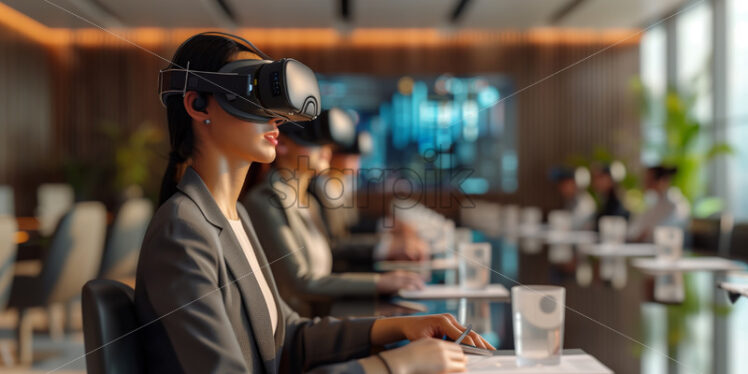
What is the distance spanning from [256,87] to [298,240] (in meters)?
0.82

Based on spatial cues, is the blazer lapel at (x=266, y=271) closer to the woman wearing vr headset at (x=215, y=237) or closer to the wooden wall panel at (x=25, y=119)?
the woman wearing vr headset at (x=215, y=237)

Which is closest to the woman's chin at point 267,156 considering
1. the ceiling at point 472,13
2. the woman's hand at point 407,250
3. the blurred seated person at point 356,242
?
the blurred seated person at point 356,242

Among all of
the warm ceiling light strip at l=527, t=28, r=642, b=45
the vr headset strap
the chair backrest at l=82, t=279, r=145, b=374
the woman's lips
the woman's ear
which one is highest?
the warm ceiling light strip at l=527, t=28, r=642, b=45

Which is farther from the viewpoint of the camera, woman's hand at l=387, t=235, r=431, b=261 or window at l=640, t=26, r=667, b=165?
window at l=640, t=26, r=667, b=165

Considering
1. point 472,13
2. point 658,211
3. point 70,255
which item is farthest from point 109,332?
point 472,13

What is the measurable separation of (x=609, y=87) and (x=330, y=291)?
7.16m

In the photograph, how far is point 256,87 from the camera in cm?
68

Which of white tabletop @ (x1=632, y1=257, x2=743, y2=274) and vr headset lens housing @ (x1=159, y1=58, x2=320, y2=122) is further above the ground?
vr headset lens housing @ (x1=159, y1=58, x2=320, y2=122)

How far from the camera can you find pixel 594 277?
183 centimetres

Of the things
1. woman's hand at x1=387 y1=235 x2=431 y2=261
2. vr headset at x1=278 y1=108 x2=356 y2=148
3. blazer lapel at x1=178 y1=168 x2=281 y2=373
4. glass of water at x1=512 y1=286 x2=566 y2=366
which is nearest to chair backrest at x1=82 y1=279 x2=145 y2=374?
blazer lapel at x1=178 y1=168 x2=281 y2=373

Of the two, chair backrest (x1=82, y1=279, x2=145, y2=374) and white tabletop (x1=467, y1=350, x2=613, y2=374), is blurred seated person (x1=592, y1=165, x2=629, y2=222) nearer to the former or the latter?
white tabletop (x1=467, y1=350, x2=613, y2=374)

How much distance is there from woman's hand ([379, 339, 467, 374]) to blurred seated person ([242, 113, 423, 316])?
554mm

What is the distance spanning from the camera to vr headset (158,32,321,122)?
0.66 m

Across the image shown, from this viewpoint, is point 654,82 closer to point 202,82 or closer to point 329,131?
point 329,131
